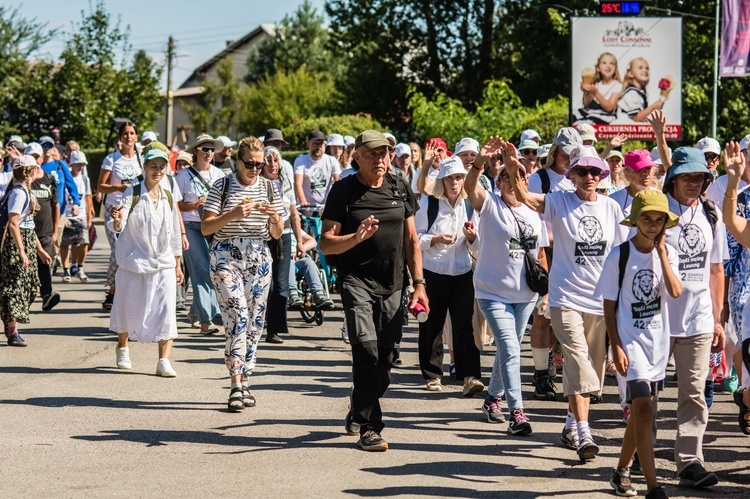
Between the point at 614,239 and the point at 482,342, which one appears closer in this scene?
the point at 614,239

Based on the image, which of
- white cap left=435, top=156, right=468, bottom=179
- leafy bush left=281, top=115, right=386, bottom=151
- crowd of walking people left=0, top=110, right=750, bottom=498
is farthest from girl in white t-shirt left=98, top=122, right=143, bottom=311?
leafy bush left=281, top=115, right=386, bottom=151

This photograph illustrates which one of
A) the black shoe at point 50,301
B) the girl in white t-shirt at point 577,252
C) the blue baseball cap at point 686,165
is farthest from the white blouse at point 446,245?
the black shoe at point 50,301

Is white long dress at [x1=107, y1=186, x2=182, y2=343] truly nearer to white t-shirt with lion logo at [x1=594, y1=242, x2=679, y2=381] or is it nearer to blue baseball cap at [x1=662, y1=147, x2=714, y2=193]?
blue baseball cap at [x1=662, y1=147, x2=714, y2=193]

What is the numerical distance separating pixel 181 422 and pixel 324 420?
1067 mm

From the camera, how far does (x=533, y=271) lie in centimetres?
894

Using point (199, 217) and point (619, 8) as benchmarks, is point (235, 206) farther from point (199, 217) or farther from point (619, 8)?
point (619, 8)

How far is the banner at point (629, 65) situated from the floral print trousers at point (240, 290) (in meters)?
16.6

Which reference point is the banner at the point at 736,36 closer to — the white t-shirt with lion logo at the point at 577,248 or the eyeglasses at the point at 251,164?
the eyeglasses at the point at 251,164

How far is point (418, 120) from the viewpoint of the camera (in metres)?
30.1

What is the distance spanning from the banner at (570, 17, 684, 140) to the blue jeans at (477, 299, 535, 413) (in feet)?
55.1

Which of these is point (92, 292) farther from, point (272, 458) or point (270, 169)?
point (272, 458)

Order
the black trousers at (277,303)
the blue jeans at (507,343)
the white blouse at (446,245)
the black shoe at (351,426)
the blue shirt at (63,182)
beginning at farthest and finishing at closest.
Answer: the blue shirt at (63,182) → the black trousers at (277,303) → the white blouse at (446,245) → the blue jeans at (507,343) → the black shoe at (351,426)

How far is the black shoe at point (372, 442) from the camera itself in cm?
795

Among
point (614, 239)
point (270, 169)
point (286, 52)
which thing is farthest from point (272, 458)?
point (286, 52)
